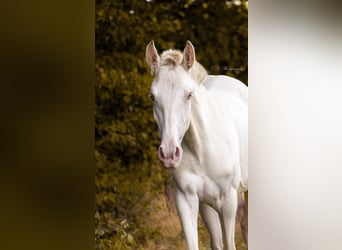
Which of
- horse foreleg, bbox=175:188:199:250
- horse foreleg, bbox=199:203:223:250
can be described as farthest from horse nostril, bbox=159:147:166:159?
horse foreleg, bbox=199:203:223:250

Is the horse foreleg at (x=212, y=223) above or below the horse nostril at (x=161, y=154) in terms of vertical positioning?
below

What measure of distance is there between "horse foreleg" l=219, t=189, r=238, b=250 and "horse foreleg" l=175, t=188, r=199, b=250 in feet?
0.62

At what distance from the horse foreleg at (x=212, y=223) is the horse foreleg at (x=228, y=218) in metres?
0.03

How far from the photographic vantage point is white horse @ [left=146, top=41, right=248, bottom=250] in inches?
149

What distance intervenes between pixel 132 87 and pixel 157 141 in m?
0.36

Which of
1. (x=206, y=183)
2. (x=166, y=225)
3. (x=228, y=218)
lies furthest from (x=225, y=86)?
(x=166, y=225)

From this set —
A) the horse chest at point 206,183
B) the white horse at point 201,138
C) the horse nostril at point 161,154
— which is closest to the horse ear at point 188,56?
the white horse at point 201,138

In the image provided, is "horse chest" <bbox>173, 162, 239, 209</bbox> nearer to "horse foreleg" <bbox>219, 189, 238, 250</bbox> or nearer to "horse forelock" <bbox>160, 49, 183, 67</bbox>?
"horse foreleg" <bbox>219, 189, 238, 250</bbox>

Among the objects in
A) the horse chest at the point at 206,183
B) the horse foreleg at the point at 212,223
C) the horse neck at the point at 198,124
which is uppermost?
the horse neck at the point at 198,124

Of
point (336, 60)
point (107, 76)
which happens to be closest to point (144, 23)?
point (107, 76)

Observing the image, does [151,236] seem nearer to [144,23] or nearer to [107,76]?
[107,76]

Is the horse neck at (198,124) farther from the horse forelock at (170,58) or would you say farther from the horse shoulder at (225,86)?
the horse forelock at (170,58)

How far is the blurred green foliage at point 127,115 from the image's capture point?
379 cm

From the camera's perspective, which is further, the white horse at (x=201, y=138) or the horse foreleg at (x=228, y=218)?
the horse foreleg at (x=228, y=218)
